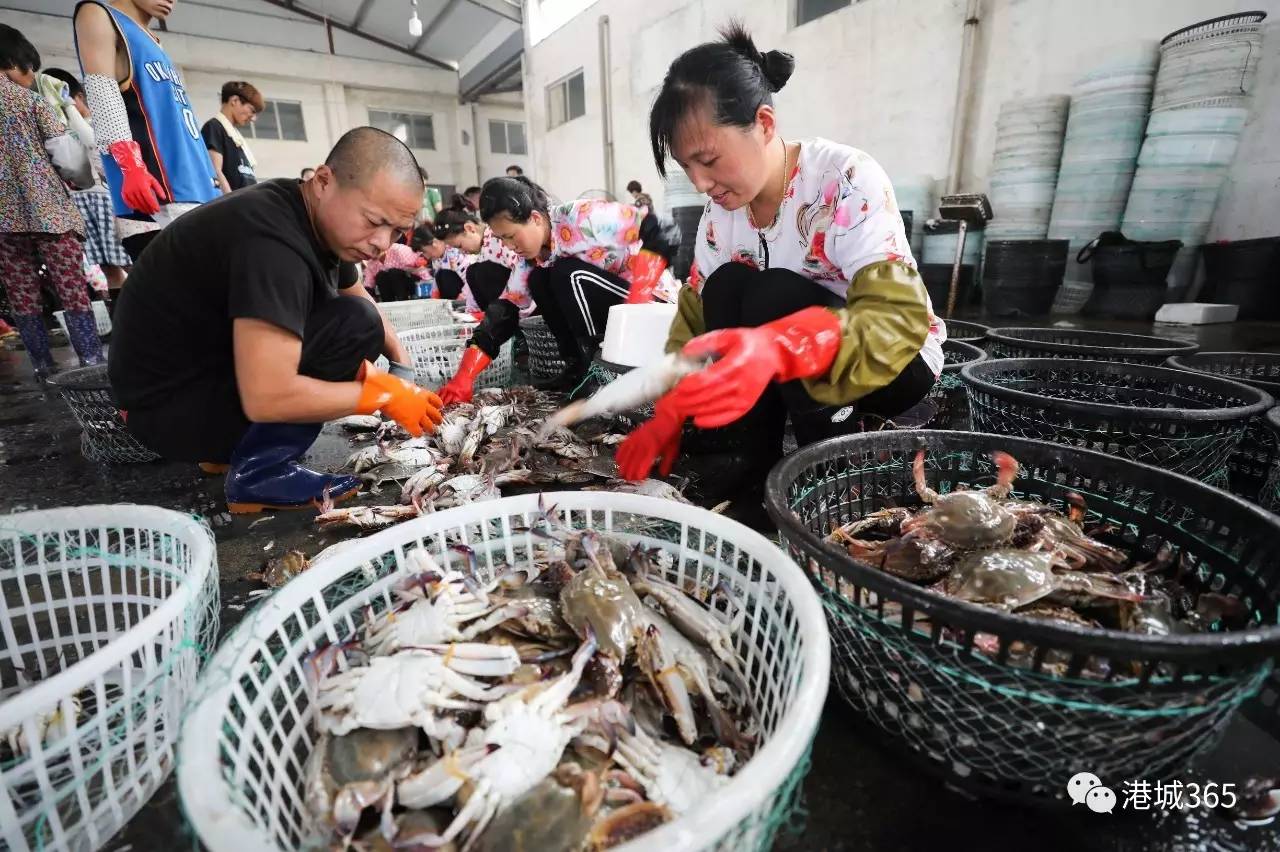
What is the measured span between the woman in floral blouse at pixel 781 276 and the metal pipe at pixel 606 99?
40.5 ft

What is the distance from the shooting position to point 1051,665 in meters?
1.02

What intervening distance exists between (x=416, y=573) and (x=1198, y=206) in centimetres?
735

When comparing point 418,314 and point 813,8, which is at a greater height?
point 813,8

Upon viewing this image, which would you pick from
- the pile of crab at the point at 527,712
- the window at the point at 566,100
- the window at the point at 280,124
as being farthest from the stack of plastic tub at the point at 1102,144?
the window at the point at 280,124

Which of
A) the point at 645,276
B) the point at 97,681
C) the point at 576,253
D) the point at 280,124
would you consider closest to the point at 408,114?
the point at 280,124

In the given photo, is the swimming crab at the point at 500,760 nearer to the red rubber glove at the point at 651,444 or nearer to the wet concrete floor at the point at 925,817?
the wet concrete floor at the point at 925,817

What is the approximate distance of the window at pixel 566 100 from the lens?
1422 cm

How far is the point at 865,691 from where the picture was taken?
118 cm

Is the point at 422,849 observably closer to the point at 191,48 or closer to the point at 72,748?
the point at 72,748

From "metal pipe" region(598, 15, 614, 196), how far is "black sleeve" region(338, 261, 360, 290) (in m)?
11.8

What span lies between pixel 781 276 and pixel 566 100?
15.2 meters

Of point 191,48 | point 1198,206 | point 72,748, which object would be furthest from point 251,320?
point 191,48

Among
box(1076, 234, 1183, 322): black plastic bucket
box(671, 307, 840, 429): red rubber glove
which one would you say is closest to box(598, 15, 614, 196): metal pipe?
box(1076, 234, 1183, 322): black plastic bucket

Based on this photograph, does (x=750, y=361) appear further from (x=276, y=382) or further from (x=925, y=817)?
(x=276, y=382)
